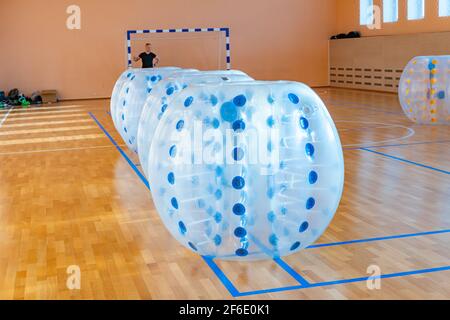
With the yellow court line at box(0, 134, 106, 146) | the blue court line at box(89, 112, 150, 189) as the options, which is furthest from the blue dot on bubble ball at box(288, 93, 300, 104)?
the yellow court line at box(0, 134, 106, 146)

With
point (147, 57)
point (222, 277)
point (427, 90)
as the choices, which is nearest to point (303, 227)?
point (222, 277)

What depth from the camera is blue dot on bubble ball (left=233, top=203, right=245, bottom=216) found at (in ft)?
12.0

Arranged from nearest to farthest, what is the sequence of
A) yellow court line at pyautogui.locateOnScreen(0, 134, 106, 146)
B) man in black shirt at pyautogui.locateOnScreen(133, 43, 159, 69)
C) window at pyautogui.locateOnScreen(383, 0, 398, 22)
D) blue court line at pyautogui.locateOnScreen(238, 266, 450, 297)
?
blue court line at pyautogui.locateOnScreen(238, 266, 450, 297) < yellow court line at pyautogui.locateOnScreen(0, 134, 106, 146) < man in black shirt at pyautogui.locateOnScreen(133, 43, 159, 69) < window at pyautogui.locateOnScreen(383, 0, 398, 22)

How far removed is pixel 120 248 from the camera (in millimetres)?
4508

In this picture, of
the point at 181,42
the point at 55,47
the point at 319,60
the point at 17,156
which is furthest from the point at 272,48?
the point at 17,156

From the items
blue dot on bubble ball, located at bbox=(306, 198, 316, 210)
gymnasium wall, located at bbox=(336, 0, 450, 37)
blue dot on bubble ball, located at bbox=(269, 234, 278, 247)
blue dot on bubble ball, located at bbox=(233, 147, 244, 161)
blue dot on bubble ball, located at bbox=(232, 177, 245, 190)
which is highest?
gymnasium wall, located at bbox=(336, 0, 450, 37)

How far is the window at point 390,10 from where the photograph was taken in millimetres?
17356

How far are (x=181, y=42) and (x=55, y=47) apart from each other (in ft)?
12.3

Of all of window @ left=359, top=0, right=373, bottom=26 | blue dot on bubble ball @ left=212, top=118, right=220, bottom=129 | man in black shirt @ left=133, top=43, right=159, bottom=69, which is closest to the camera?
blue dot on bubble ball @ left=212, top=118, right=220, bottom=129

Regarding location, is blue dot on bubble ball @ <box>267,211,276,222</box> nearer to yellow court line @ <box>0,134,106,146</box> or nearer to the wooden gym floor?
the wooden gym floor

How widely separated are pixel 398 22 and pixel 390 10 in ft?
2.10

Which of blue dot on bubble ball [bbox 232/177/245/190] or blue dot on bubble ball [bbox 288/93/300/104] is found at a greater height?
blue dot on bubble ball [bbox 288/93/300/104]

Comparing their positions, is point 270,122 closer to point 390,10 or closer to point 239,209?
point 239,209

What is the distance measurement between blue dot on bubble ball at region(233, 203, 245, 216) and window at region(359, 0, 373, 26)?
15817 millimetres
